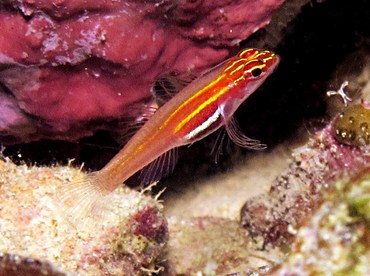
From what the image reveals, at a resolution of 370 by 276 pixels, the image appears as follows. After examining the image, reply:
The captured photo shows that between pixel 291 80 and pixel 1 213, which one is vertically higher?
pixel 1 213

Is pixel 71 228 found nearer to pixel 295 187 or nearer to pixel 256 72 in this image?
pixel 256 72

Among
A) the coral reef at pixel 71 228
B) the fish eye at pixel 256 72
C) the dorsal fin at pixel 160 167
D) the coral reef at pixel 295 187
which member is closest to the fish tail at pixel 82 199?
the coral reef at pixel 71 228

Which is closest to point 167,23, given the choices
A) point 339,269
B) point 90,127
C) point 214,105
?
point 214,105

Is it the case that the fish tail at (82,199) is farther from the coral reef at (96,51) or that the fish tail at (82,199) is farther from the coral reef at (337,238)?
the coral reef at (337,238)

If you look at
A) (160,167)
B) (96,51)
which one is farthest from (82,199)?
(96,51)

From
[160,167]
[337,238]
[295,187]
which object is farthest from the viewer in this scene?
[295,187]

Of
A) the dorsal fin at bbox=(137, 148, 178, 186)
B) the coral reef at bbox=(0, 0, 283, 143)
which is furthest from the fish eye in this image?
the dorsal fin at bbox=(137, 148, 178, 186)

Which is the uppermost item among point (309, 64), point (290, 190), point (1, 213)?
point (1, 213)

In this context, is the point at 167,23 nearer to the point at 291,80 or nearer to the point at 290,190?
the point at 290,190
